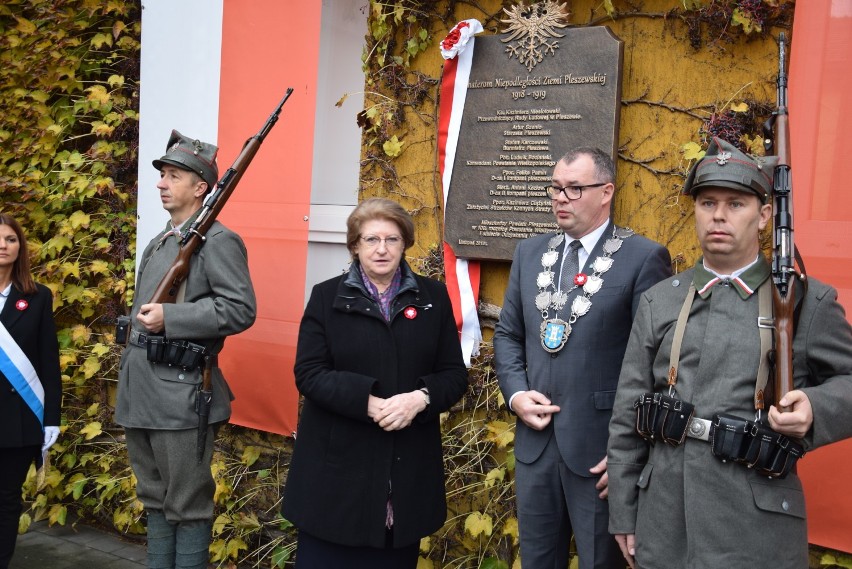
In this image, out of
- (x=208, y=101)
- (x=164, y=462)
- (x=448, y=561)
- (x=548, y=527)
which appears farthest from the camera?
(x=208, y=101)

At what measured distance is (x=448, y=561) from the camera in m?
4.50

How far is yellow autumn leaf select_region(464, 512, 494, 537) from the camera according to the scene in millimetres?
4180

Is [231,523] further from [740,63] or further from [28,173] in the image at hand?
[740,63]

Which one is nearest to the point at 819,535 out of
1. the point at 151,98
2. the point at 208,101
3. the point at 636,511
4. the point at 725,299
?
the point at 636,511

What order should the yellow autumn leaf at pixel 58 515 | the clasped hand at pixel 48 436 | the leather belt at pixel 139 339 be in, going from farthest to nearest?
1. the yellow autumn leaf at pixel 58 515
2. the clasped hand at pixel 48 436
3. the leather belt at pixel 139 339

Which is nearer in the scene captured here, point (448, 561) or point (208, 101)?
point (448, 561)

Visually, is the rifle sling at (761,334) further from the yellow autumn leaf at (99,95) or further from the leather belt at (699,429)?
the yellow autumn leaf at (99,95)

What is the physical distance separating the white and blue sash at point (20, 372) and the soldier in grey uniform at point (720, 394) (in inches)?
124

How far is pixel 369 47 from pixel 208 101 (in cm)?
112

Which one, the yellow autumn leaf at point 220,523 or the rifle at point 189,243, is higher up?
Answer: the rifle at point 189,243

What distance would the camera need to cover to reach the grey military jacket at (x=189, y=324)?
3.75 meters

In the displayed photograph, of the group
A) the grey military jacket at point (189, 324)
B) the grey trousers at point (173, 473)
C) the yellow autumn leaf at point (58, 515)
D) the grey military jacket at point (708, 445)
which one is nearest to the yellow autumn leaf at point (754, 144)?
the grey military jacket at point (708, 445)

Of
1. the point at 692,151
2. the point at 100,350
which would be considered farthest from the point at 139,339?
the point at 692,151

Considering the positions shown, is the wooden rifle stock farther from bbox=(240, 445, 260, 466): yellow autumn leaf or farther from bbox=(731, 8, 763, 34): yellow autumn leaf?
bbox=(240, 445, 260, 466): yellow autumn leaf
